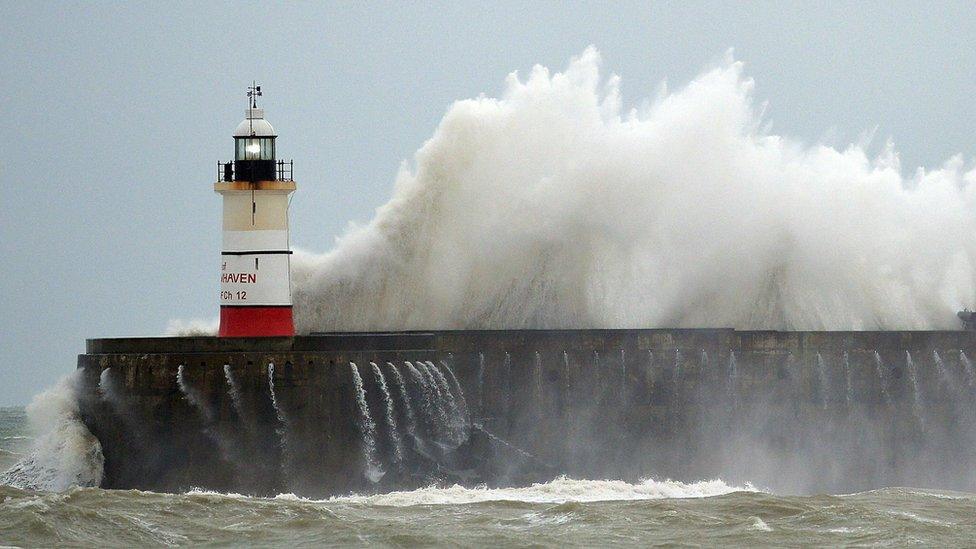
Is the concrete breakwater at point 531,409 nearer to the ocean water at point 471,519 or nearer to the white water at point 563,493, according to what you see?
the white water at point 563,493

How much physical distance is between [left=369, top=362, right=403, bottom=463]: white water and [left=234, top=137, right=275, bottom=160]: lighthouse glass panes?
409 centimetres

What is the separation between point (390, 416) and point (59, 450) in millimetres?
4763

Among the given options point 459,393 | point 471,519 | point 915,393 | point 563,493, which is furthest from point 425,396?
point 915,393

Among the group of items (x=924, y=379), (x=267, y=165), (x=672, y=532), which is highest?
(x=267, y=165)

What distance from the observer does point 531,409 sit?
1187 inches

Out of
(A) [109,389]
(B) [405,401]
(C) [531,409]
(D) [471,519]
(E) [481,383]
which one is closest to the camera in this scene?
(D) [471,519]

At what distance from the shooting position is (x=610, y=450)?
100 feet

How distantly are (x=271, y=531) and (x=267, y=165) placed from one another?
842 cm

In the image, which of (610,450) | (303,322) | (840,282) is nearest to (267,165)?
(303,322)

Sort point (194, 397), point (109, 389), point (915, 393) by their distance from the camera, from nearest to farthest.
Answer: point (194, 397) → point (109, 389) → point (915, 393)

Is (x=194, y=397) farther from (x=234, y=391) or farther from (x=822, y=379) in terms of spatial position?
(x=822, y=379)

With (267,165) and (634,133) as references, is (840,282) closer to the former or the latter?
(634,133)

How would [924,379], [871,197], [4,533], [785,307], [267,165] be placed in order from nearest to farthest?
[4,533], [267,165], [924,379], [785,307], [871,197]

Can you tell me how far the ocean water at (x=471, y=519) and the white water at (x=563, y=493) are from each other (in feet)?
0.15
